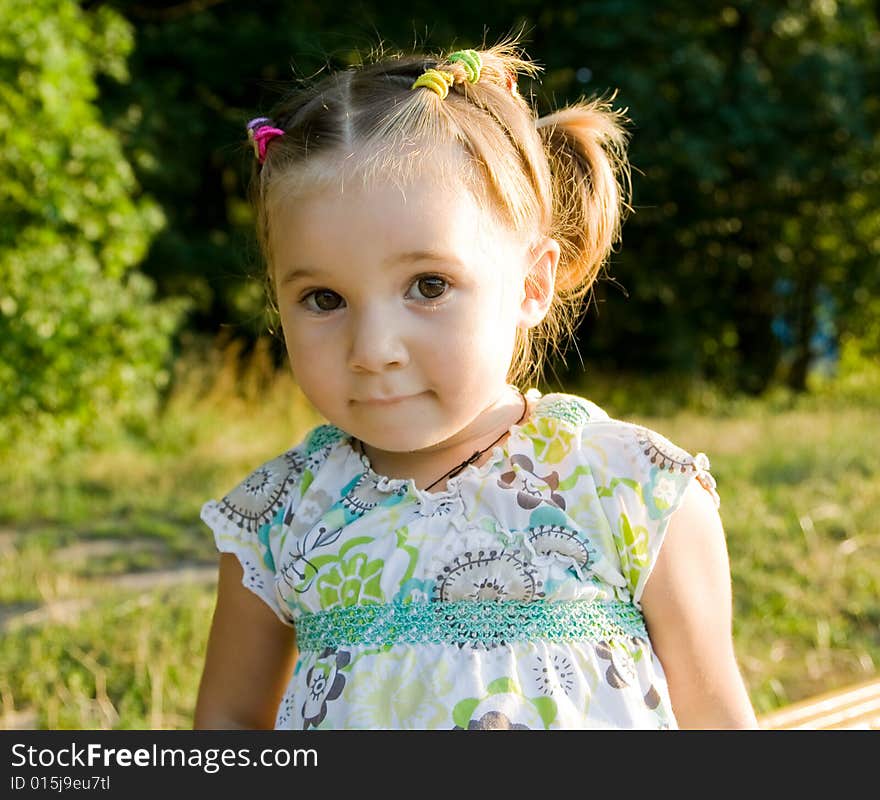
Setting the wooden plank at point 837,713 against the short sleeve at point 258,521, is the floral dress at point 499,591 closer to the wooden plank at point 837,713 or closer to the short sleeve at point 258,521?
the short sleeve at point 258,521

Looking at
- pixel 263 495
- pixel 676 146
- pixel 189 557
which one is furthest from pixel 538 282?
pixel 676 146

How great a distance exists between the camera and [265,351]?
9.05 meters

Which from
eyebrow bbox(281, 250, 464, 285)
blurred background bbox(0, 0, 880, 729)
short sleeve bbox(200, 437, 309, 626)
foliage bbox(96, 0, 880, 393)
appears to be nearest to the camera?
eyebrow bbox(281, 250, 464, 285)

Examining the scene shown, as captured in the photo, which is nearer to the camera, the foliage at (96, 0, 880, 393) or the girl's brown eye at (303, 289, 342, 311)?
the girl's brown eye at (303, 289, 342, 311)

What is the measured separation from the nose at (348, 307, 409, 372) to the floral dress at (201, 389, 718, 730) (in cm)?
22

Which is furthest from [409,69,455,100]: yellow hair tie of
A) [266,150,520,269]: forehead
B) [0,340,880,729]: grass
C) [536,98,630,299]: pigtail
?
[0,340,880,729]: grass

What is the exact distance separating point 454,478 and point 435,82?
55 cm

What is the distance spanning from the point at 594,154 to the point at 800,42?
929 cm

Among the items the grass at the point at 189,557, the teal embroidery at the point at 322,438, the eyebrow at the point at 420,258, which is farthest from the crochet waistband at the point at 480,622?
the grass at the point at 189,557

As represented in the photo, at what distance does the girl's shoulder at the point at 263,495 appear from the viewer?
1827 mm

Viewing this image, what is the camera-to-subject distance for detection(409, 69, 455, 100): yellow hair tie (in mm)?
1674

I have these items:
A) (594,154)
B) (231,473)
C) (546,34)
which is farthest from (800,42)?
(594,154)

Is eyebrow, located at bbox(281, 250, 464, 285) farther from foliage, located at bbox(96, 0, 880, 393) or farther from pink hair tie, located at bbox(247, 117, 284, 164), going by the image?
foliage, located at bbox(96, 0, 880, 393)

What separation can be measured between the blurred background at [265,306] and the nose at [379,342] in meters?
0.52
